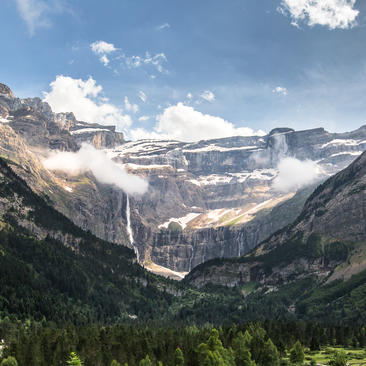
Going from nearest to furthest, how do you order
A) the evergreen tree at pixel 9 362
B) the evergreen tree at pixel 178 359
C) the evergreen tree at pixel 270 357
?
the evergreen tree at pixel 9 362, the evergreen tree at pixel 178 359, the evergreen tree at pixel 270 357

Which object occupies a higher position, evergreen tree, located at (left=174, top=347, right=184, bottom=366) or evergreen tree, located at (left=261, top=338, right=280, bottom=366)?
evergreen tree, located at (left=174, top=347, right=184, bottom=366)

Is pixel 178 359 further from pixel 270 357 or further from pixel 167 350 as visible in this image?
pixel 270 357

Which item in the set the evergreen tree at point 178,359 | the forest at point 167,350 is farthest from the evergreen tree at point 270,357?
the evergreen tree at point 178,359

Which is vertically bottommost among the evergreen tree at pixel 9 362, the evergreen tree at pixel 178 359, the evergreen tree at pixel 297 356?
the evergreen tree at pixel 297 356

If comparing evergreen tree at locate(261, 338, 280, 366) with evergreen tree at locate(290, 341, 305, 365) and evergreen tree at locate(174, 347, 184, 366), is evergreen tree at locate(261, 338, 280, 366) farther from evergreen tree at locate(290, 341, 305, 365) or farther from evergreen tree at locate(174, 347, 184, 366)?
evergreen tree at locate(174, 347, 184, 366)

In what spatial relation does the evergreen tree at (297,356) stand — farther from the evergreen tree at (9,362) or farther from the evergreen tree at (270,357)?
the evergreen tree at (9,362)

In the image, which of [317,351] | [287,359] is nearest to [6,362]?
[287,359]

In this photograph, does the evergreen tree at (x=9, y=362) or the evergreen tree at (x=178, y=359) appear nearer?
the evergreen tree at (x=9, y=362)

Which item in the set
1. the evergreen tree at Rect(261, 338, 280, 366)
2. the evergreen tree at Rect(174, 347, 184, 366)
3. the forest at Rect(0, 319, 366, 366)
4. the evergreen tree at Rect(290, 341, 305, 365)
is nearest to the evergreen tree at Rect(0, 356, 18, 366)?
the forest at Rect(0, 319, 366, 366)

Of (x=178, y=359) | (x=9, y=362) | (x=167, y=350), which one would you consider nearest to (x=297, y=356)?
(x=178, y=359)

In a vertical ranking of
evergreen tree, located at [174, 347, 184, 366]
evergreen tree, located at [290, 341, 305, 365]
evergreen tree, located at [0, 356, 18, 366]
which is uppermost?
evergreen tree, located at [0, 356, 18, 366]

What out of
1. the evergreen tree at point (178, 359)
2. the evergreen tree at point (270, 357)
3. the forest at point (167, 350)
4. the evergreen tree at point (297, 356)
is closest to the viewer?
the evergreen tree at point (178, 359)

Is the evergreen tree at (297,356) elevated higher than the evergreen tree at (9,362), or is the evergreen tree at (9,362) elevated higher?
the evergreen tree at (9,362)

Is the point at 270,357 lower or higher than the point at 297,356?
higher
